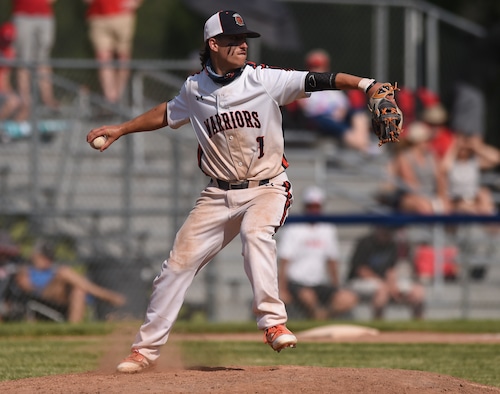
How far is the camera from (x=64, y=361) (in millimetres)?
8266

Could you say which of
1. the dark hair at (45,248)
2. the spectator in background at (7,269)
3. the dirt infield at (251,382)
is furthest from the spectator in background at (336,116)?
the dirt infield at (251,382)

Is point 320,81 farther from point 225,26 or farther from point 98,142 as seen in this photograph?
point 98,142

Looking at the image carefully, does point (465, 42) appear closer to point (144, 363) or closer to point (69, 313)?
point (69, 313)

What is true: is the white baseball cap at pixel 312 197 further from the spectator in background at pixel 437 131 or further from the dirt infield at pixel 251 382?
the dirt infield at pixel 251 382

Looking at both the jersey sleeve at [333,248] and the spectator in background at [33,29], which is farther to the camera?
the spectator in background at [33,29]

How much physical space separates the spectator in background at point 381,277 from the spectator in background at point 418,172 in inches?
63.5

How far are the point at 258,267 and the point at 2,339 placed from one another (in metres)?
4.52

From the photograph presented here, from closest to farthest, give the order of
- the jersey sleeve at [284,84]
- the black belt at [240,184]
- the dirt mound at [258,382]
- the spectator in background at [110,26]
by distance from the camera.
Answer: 1. the dirt mound at [258,382]
2. the jersey sleeve at [284,84]
3. the black belt at [240,184]
4. the spectator in background at [110,26]

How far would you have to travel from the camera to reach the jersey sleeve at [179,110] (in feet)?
22.8

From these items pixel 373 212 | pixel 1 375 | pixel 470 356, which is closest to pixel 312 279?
pixel 373 212

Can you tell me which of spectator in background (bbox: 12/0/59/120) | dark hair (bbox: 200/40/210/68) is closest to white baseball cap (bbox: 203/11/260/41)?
dark hair (bbox: 200/40/210/68)

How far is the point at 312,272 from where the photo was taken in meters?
12.3

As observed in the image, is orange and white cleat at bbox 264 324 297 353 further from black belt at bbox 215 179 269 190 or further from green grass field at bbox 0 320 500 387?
green grass field at bbox 0 320 500 387

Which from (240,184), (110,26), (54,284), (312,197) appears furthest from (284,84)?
(110,26)
